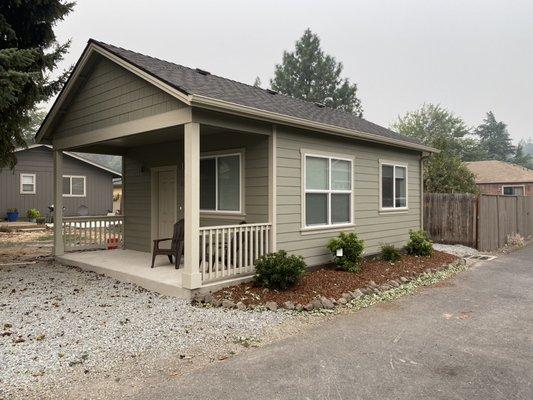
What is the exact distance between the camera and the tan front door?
29.2 feet

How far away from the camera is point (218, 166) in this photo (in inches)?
309

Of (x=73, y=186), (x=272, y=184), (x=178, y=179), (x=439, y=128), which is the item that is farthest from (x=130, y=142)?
(x=439, y=128)

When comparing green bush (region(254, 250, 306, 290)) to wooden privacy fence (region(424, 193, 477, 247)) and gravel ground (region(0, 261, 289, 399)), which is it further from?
wooden privacy fence (region(424, 193, 477, 247))

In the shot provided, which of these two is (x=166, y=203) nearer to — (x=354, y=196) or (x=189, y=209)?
(x=189, y=209)

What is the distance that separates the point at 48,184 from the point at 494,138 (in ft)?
203

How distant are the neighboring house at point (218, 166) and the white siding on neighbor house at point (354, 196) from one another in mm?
27

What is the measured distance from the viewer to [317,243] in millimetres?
7762

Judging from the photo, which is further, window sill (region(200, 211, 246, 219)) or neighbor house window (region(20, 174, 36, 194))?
neighbor house window (region(20, 174, 36, 194))

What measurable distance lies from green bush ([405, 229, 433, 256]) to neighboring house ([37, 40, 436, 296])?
0.36 m

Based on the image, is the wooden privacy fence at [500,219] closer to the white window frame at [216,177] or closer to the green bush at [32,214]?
the white window frame at [216,177]

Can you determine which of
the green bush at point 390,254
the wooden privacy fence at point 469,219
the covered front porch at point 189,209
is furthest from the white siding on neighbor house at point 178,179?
the wooden privacy fence at point 469,219

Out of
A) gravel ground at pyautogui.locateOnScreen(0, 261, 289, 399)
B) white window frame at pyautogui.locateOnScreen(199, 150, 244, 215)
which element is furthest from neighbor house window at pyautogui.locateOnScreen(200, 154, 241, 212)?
gravel ground at pyautogui.locateOnScreen(0, 261, 289, 399)

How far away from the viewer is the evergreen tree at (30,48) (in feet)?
26.4

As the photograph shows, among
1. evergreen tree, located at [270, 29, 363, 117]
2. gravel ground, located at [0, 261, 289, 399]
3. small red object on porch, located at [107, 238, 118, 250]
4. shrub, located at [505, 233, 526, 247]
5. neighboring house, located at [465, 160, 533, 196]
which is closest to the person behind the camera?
gravel ground, located at [0, 261, 289, 399]
